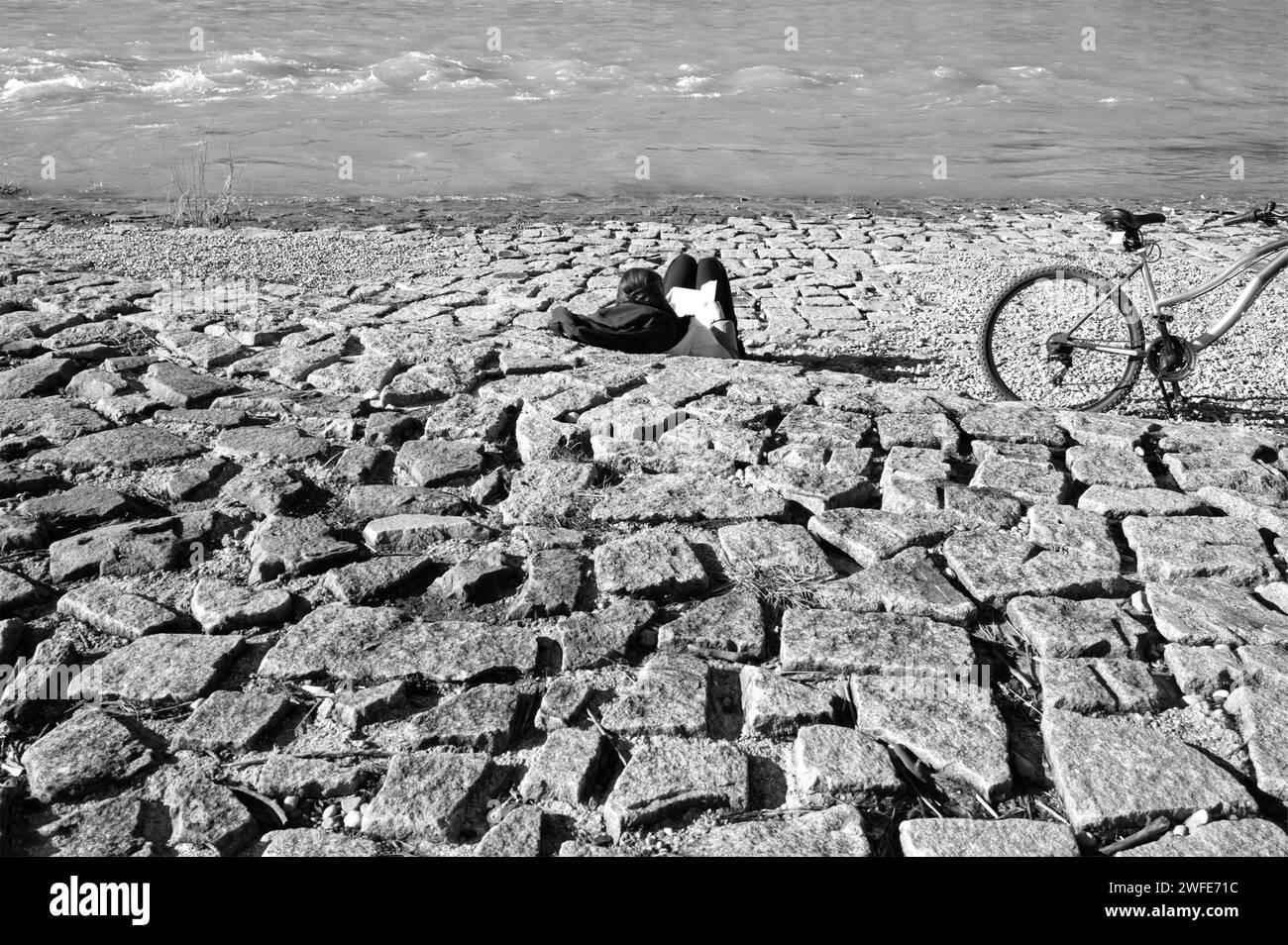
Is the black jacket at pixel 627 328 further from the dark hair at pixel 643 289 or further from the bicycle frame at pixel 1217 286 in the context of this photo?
the bicycle frame at pixel 1217 286

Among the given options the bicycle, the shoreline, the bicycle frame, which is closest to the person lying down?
the bicycle

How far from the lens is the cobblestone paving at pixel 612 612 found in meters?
2.38

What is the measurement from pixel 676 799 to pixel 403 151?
1382cm

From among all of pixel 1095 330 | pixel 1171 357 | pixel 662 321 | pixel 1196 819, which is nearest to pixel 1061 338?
pixel 1095 330

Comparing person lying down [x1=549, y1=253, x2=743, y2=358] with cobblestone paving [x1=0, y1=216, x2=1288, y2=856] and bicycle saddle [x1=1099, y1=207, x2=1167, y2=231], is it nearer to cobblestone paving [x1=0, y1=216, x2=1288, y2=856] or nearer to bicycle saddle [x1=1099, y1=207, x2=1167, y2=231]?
cobblestone paving [x1=0, y1=216, x2=1288, y2=856]

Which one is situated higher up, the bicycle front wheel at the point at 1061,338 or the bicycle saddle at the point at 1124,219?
the bicycle saddle at the point at 1124,219

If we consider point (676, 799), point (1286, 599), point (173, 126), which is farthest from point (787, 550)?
point (173, 126)

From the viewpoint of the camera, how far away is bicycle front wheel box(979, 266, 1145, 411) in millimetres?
5316

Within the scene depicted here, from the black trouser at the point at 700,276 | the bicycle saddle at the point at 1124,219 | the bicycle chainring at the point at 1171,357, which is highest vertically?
the bicycle saddle at the point at 1124,219

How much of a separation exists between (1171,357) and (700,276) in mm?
2485

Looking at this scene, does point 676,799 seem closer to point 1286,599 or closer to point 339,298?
point 1286,599

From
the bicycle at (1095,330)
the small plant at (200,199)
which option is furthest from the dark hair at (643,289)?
the small plant at (200,199)

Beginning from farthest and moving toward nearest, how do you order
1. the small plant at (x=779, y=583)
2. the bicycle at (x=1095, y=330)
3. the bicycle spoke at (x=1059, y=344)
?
the bicycle spoke at (x=1059, y=344) → the bicycle at (x=1095, y=330) → the small plant at (x=779, y=583)

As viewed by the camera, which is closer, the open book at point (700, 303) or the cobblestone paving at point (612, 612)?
the cobblestone paving at point (612, 612)
